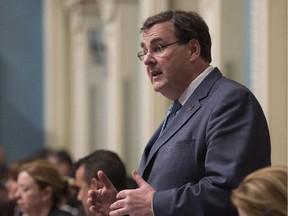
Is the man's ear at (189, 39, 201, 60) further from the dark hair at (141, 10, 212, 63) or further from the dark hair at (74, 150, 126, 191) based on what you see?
the dark hair at (74, 150, 126, 191)

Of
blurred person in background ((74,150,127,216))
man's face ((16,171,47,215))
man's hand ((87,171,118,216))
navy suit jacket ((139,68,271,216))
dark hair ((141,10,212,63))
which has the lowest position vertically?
man's face ((16,171,47,215))

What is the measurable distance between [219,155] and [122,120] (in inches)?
324

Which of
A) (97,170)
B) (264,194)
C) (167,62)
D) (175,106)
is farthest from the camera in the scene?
(97,170)

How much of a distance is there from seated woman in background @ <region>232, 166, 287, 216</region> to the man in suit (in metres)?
0.43

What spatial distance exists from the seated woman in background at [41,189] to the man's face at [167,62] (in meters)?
2.30

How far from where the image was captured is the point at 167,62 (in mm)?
4012

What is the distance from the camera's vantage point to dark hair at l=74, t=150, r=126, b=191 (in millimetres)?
5105

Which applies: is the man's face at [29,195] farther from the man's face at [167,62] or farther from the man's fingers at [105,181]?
the man's face at [167,62]

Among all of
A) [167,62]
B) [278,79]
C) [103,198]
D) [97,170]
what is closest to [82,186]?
[97,170]

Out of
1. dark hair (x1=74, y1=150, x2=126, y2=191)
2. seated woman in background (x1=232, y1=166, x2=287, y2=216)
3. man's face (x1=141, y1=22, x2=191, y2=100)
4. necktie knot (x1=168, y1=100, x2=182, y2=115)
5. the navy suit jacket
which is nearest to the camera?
seated woman in background (x1=232, y1=166, x2=287, y2=216)

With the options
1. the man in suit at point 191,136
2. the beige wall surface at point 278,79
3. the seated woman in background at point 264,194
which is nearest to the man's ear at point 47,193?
the beige wall surface at point 278,79

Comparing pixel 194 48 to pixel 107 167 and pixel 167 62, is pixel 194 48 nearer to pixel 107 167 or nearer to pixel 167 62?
pixel 167 62

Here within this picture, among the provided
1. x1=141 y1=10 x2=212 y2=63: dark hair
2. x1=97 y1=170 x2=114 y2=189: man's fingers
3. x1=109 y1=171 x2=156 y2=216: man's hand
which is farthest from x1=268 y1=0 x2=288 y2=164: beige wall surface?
x1=109 y1=171 x2=156 y2=216: man's hand

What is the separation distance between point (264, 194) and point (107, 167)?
2.10 m
